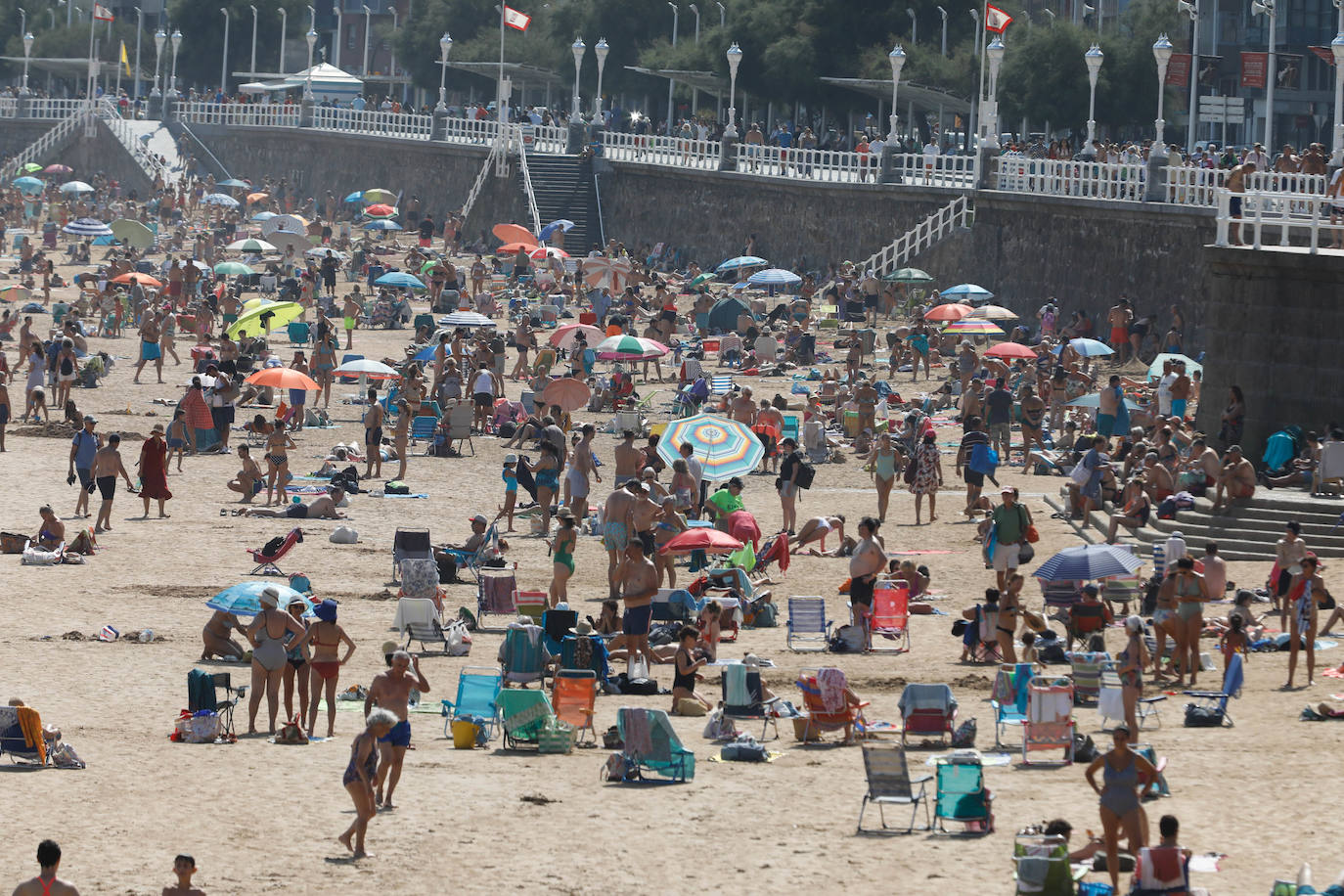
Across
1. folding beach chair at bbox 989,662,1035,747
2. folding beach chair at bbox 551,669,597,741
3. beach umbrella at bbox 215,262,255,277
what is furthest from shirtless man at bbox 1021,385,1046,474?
beach umbrella at bbox 215,262,255,277

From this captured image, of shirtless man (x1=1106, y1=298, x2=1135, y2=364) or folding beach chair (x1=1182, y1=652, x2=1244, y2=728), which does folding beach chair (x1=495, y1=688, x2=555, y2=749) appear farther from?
shirtless man (x1=1106, y1=298, x2=1135, y2=364)

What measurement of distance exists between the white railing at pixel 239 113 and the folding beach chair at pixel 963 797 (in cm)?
5843

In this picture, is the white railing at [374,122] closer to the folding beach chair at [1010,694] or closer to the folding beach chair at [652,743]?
the folding beach chair at [1010,694]

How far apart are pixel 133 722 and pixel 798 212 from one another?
1312 inches

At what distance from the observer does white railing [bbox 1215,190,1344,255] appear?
2414 centimetres

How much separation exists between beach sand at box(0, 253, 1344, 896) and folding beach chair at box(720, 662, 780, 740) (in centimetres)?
20

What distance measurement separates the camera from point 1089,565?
57.6 ft

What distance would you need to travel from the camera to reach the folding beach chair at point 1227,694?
50.3ft

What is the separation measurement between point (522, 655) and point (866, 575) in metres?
3.45

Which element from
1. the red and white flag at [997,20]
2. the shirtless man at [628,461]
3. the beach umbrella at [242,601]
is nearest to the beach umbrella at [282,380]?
the shirtless man at [628,461]

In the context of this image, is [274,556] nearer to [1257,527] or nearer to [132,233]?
[1257,527]

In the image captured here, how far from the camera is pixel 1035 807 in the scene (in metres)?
13.3

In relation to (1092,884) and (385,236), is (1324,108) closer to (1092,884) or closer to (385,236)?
(385,236)

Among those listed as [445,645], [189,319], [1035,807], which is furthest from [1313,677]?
[189,319]
